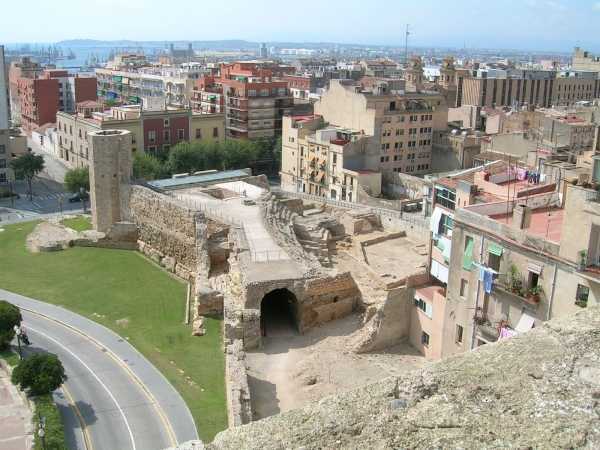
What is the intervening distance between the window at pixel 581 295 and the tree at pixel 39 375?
17.7 m

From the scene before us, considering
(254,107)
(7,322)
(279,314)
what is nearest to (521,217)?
(279,314)

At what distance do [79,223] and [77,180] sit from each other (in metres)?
9.50

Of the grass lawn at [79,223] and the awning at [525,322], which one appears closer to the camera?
the awning at [525,322]

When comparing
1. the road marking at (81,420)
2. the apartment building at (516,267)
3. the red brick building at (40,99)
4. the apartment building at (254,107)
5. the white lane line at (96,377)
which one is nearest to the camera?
the apartment building at (516,267)

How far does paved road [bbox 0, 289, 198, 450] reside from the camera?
2211 centimetres

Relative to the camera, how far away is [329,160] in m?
59.9

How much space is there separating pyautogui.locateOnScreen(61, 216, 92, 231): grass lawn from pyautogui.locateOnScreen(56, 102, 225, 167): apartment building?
15235 mm

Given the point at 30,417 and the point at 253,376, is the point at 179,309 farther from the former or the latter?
the point at 30,417

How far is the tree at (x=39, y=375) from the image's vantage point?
2323cm

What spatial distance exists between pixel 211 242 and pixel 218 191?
9.20m

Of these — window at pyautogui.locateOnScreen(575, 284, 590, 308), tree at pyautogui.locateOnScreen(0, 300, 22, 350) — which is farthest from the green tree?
window at pyautogui.locateOnScreen(575, 284, 590, 308)

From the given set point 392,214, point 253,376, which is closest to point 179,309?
point 253,376

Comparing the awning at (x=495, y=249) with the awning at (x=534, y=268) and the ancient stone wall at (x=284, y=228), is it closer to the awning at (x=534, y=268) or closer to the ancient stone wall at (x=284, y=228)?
the awning at (x=534, y=268)

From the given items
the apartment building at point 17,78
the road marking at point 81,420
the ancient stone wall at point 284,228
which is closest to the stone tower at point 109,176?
the ancient stone wall at point 284,228
